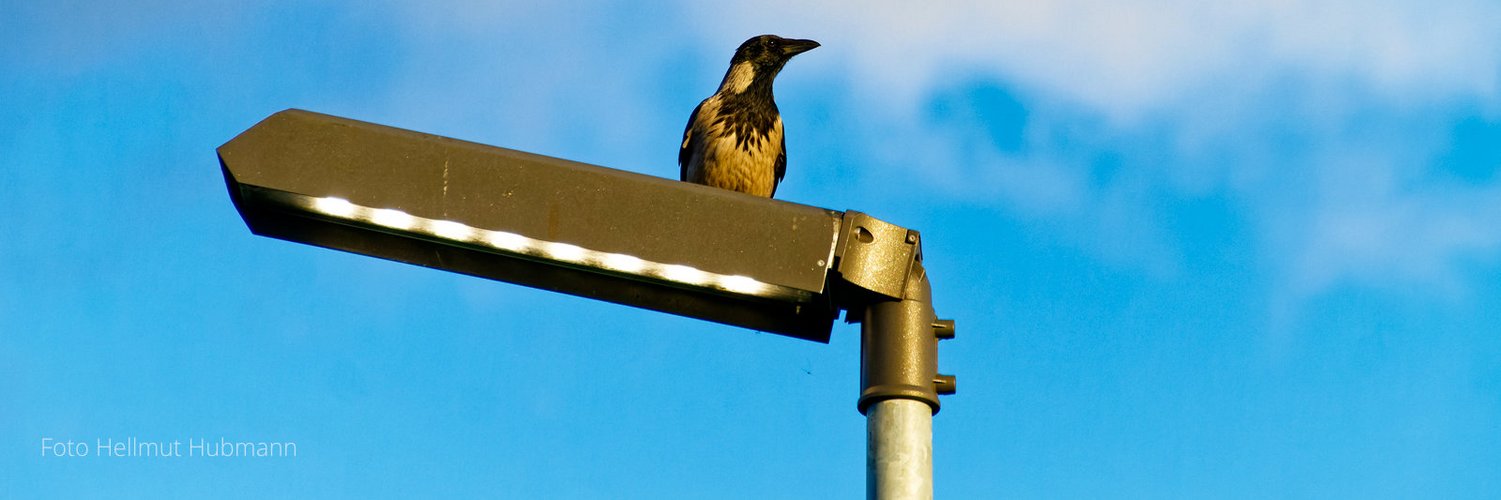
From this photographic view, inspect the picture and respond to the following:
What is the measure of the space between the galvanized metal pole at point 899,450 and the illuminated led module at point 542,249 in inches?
11.2

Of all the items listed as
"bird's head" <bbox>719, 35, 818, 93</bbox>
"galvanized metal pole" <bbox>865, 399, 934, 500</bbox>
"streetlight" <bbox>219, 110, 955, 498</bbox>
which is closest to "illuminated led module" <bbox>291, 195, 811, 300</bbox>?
"streetlight" <bbox>219, 110, 955, 498</bbox>

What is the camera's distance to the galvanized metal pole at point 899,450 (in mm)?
2078

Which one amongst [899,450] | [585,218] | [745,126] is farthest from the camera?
[745,126]

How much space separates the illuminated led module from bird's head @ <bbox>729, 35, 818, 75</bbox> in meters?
3.92

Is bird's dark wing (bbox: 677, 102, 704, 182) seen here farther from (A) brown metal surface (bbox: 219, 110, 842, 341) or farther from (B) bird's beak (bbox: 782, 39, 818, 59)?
(A) brown metal surface (bbox: 219, 110, 842, 341)

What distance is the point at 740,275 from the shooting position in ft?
7.63

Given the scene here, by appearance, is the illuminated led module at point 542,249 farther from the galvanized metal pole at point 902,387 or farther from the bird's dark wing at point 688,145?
the bird's dark wing at point 688,145


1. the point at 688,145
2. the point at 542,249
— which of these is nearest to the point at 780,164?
the point at 688,145

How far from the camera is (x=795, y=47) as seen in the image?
6.25 metres

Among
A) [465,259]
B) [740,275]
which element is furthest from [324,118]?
[740,275]

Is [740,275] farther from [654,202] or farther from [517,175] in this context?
[517,175]

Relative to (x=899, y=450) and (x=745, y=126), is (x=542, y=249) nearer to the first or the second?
(x=899, y=450)

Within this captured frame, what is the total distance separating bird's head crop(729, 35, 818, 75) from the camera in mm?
6234

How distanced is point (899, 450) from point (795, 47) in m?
4.31
